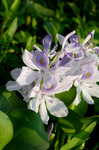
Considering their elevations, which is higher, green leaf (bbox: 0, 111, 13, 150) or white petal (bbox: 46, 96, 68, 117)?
white petal (bbox: 46, 96, 68, 117)

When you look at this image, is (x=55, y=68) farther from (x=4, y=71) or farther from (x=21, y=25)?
Answer: (x=21, y=25)

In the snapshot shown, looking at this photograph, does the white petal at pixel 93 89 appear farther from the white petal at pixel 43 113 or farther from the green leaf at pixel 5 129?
the green leaf at pixel 5 129

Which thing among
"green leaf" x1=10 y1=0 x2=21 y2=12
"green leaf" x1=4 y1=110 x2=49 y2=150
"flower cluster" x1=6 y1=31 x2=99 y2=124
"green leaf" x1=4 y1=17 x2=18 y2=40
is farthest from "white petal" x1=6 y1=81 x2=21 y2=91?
"green leaf" x1=10 y1=0 x2=21 y2=12

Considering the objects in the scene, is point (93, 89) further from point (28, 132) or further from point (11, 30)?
point (11, 30)

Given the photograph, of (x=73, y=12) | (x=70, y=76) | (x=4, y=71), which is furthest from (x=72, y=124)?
(x=73, y=12)

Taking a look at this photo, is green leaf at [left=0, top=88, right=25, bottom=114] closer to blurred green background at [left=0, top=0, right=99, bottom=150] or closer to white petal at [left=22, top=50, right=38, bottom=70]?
blurred green background at [left=0, top=0, right=99, bottom=150]

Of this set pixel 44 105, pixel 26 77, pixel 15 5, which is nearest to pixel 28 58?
pixel 26 77
